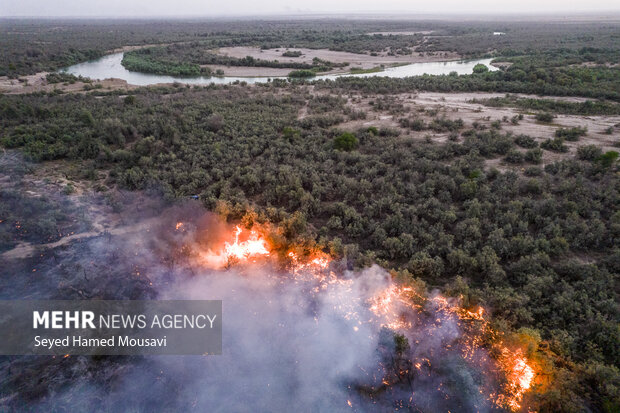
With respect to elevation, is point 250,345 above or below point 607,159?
below

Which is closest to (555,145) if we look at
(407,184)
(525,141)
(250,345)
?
(525,141)

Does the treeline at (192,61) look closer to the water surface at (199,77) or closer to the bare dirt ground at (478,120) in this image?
the water surface at (199,77)

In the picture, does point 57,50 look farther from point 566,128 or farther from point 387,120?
point 566,128

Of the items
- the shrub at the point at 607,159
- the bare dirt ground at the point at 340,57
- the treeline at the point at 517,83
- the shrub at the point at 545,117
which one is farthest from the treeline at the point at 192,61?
the shrub at the point at 607,159

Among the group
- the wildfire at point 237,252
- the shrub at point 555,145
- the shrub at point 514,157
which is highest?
the shrub at point 555,145

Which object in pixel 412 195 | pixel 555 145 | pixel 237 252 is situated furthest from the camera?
pixel 555 145

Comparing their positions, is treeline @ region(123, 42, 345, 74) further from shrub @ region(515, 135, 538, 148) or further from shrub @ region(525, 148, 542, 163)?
shrub @ region(525, 148, 542, 163)

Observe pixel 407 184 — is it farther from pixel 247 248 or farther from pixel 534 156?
pixel 247 248

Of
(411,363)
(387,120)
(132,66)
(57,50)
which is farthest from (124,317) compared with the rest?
(57,50)
